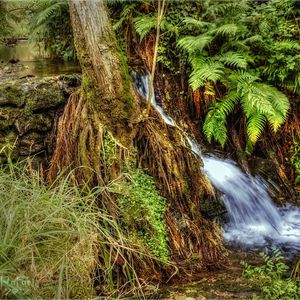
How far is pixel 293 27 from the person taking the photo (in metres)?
4.92

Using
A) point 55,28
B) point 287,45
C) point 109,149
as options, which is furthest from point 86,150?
point 55,28

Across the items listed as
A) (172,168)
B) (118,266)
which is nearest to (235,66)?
(172,168)

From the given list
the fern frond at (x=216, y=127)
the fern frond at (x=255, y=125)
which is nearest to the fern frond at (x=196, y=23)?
the fern frond at (x=216, y=127)

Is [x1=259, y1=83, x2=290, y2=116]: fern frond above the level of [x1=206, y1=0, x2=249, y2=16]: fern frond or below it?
below

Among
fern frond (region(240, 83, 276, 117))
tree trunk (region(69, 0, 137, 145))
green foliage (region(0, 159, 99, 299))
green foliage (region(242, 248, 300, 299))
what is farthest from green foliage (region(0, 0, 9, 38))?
green foliage (region(242, 248, 300, 299))

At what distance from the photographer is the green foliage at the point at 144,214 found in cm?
286

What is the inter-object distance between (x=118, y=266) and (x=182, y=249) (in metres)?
0.62

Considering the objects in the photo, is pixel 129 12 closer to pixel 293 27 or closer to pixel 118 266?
pixel 293 27

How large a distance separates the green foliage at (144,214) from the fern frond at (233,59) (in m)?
2.25

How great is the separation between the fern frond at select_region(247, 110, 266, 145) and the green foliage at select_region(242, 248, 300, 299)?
1.64 meters

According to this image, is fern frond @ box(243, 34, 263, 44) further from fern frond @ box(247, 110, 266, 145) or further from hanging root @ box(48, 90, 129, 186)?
hanging root @ box(48, 90, 129, 186)

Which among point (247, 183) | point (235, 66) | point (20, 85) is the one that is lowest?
point (247, 183)

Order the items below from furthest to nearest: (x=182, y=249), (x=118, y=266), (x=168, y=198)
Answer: (x=168, y=198) < (x=182, y=249) < (x=118, y=266)

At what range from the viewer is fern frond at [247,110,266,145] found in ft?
13.7
